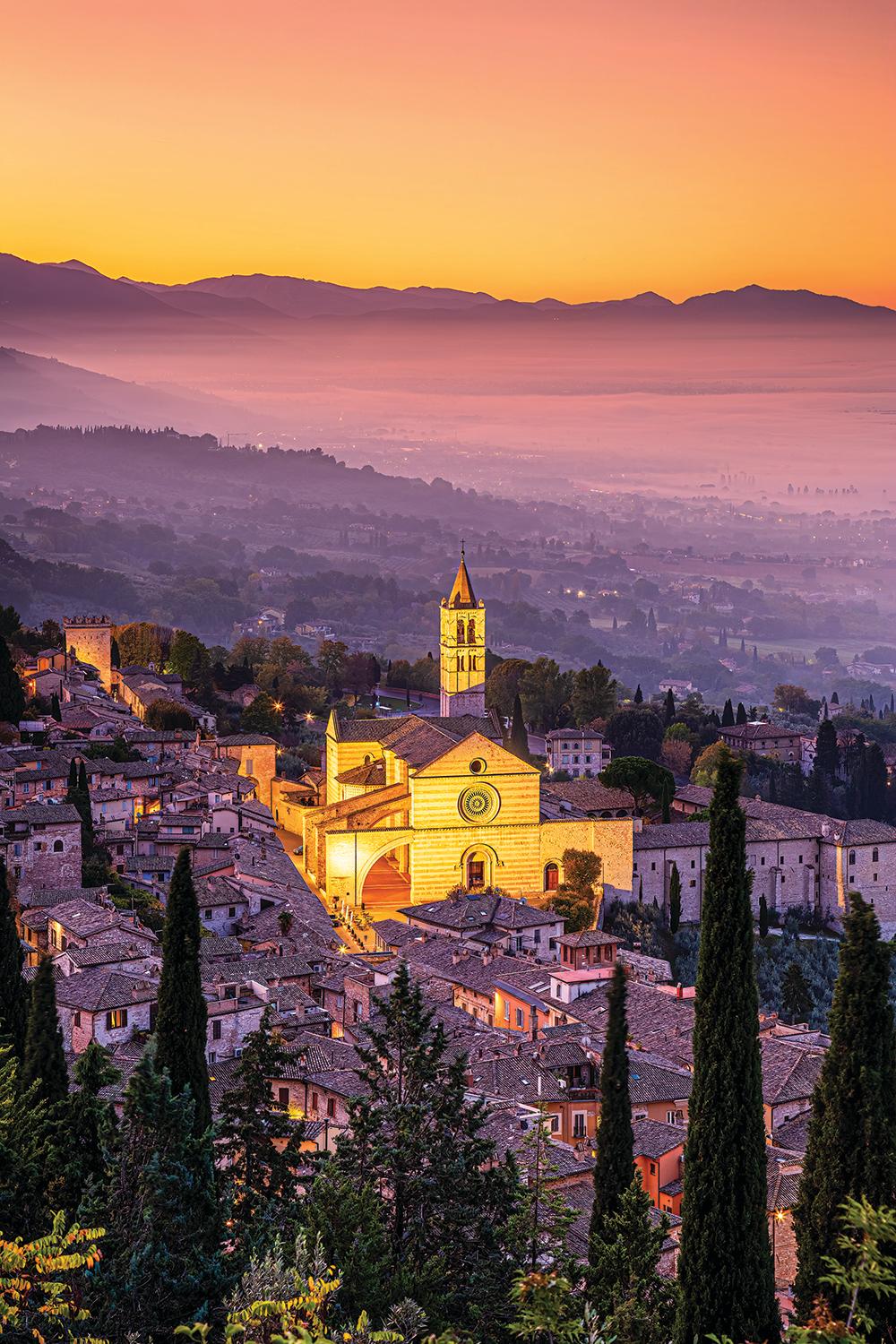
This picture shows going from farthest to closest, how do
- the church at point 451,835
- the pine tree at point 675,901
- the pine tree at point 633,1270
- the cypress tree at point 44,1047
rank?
1. the pine tree at point 675,901
2. the church at point 451,835
3. the cypress tree at point 44,1047
4. the pine tree at point 633,1270

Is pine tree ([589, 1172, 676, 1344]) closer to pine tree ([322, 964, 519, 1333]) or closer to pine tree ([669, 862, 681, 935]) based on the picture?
pine tree ([322, 964, 519, 1333])

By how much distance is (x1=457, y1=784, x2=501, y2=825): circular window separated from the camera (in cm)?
3916

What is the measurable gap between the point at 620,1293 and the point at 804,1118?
442 inches

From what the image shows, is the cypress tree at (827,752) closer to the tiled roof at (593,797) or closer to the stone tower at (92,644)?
the tiled roof at (593,797)

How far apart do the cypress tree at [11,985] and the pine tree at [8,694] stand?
73.6ft

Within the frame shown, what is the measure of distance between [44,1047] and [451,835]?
23.0m

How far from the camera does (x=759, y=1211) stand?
43.2 feet

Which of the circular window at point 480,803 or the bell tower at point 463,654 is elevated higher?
the bell tower at point 463,654

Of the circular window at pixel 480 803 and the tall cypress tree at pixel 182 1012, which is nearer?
the tall cypress tree at pixel 182 1012

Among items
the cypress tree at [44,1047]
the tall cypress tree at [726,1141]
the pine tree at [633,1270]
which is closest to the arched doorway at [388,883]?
the cypress tree at [44,1047]

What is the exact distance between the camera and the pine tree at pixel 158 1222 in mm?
12234

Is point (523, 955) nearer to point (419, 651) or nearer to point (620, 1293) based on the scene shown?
point (620, 1293)

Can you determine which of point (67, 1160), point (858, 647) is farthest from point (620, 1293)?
point (858, 647)

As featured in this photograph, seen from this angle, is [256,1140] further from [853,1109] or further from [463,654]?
[463,654]
